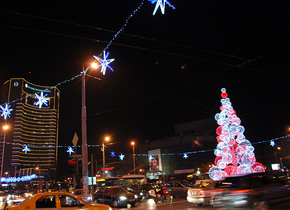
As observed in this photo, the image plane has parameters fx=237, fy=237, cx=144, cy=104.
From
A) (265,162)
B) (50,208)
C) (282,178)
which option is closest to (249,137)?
(265,162)

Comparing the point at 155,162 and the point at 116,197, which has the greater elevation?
the point at 155,162

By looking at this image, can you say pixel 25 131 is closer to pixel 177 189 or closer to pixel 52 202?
pixel 177 189

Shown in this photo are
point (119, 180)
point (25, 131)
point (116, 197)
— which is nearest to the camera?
point (116, 197)

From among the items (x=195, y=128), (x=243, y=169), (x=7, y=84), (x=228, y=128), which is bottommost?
(x=243, y=169)

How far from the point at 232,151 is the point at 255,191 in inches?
564

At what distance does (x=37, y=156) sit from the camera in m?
166

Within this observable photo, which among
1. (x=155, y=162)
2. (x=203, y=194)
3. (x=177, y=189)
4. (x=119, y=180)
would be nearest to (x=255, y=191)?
(x=203, y=194)

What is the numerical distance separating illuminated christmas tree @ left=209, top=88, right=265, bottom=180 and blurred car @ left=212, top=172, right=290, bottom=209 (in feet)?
40.5

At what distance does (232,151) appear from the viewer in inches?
867

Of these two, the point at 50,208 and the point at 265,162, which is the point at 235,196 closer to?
the point at 50,208

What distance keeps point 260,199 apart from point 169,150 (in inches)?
2456

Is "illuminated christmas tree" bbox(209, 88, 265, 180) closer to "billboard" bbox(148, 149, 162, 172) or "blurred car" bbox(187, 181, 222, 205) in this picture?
"blurred car" bbox(187, 181, 222, 205)

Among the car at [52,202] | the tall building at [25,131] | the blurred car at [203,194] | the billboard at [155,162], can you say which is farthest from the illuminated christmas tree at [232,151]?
the tall building at [25,131]

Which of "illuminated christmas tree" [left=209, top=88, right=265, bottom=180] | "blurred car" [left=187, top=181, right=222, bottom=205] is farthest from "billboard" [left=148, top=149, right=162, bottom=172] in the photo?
"blurred car" [left=187, top=181, right=222, bottom=205]
